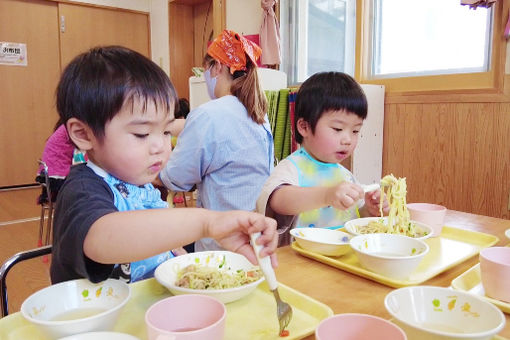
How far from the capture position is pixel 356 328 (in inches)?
21.4

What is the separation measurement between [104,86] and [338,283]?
0.64 m

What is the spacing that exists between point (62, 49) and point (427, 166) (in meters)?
5.12

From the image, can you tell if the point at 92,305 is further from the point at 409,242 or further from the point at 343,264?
the point at 409,242

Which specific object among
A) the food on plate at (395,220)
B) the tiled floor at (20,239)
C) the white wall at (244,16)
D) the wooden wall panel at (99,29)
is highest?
the wooden wall panel at (99,29)

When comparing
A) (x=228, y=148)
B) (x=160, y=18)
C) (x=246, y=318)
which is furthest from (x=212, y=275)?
(x=160, y=18)

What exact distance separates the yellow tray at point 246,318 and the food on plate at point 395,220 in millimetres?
467

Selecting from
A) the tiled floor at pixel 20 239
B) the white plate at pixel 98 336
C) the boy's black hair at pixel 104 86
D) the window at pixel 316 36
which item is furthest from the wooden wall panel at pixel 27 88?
the white plate at pixel 98 336

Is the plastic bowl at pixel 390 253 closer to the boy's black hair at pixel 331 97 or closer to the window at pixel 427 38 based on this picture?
the boy's black hair at pixel 331 97

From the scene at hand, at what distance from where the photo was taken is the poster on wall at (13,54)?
530 centimetres

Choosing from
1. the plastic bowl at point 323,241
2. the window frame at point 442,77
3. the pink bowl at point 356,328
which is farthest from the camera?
Answer: the window frame at point 442,77

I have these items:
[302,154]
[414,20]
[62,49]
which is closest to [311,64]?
[414,20]

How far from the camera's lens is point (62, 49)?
18.6 ft

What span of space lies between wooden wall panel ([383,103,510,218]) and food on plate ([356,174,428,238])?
1464 mm

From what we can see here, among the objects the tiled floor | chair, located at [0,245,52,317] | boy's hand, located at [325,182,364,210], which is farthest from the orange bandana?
the tiled floor
